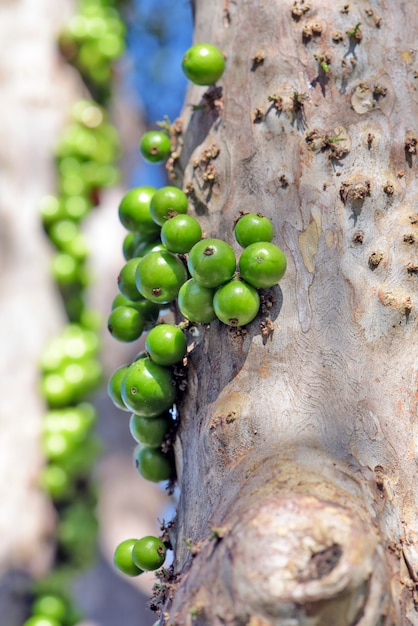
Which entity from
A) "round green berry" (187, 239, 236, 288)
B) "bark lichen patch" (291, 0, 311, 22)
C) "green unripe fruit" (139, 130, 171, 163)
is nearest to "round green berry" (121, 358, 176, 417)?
"round green berry" (187, 239, 236, 288)

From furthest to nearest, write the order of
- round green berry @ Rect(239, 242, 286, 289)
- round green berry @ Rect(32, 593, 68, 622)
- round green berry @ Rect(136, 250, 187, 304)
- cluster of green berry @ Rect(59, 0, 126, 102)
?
1. cluster of green berry @ Rect(59, 0, 126, 102)
2. round green berry @ Rect(32, 593, 68, 622)
3. round green berry @ Rect(136, 250, 187, 304)
4. round green berry @ Rect(239, 242, 286, 289)

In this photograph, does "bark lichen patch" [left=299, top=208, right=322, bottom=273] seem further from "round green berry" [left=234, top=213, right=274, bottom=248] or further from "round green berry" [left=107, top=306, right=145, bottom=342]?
"round green berry" [left=107, top=306, right=145, bottom=342]

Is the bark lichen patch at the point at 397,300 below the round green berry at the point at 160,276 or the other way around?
below

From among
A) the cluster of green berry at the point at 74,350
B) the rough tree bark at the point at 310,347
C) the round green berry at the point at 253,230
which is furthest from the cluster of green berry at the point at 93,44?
the round green berry at the point at 253,230

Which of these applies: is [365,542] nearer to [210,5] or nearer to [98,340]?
[210,5]

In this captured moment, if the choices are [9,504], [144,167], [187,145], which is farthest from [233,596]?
[144,167]

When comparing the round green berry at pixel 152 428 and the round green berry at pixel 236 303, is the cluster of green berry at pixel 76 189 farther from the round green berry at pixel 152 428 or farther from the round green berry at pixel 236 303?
the round green berry at pixel 236 303

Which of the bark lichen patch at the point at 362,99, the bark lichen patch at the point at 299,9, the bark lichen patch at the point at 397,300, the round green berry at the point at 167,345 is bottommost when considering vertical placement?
the round green berry at the point at 167,345
